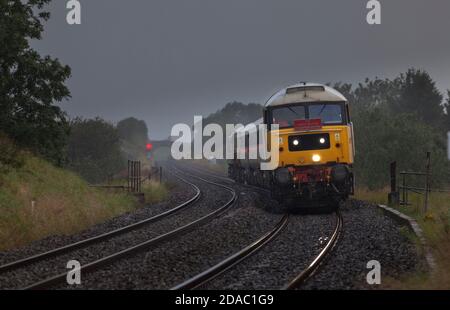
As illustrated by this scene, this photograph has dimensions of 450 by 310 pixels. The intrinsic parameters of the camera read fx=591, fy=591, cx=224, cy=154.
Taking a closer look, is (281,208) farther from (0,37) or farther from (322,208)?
(0,37)

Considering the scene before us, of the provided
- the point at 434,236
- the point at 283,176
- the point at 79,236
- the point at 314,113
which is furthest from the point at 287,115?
the point at 434,236

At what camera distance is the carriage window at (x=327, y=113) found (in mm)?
17953

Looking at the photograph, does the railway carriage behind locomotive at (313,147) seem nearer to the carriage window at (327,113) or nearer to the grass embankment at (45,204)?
the carriage window at (327,113)

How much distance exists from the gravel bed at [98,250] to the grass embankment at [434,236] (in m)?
5.68

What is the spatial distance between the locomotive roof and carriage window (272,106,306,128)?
228 millimetres

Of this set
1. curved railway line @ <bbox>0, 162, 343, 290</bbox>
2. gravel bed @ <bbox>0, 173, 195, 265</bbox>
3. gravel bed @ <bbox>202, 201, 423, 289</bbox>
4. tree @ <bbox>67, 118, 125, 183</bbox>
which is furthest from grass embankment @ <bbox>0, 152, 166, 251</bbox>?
tree @ <bbox>67, 118, 125, 183</bbox>

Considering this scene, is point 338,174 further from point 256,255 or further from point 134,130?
point 134,130

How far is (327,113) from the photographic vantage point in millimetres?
18031

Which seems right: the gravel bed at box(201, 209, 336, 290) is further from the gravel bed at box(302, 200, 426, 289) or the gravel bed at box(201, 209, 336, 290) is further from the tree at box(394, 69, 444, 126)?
the tree at box(394, 69, 444, 126)

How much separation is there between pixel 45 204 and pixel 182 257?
7.41 meters

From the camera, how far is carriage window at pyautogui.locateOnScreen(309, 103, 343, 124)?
18.0 metres

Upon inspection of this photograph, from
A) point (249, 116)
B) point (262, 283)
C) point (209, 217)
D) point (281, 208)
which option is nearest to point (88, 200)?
point (209, 217)

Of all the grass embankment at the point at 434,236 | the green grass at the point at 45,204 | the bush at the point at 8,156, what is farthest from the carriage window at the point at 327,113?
the bush at the point at 8,156
